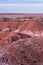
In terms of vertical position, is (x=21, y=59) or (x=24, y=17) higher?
(x=21, y=59)

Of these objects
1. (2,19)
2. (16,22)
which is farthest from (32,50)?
(2,19)

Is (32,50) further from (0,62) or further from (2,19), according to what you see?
(2,19)

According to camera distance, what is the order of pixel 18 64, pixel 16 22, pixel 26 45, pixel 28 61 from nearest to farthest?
pixel 18 64 < pixel 28 61 < pixel 26 45 < pixel 16 22

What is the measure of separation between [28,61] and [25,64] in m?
0.41

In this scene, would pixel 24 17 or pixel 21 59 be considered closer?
pixel 21 59

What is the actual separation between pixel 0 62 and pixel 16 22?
1756 centimetres

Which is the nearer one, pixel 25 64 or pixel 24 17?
pixel 25 64

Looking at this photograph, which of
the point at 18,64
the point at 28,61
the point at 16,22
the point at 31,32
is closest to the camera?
the point at 18,64

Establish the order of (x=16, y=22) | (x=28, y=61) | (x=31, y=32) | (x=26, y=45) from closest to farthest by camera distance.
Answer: (x=28, y=61) < (x=26, y=45) < (x=31, y=32) < (x=16, y=22)

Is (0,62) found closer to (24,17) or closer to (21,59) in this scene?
(21,59)

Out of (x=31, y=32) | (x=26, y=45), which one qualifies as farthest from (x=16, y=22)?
(x=26, y=45)

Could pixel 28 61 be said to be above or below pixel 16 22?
above

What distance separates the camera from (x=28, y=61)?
366 inches

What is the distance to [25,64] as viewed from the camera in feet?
29.2
